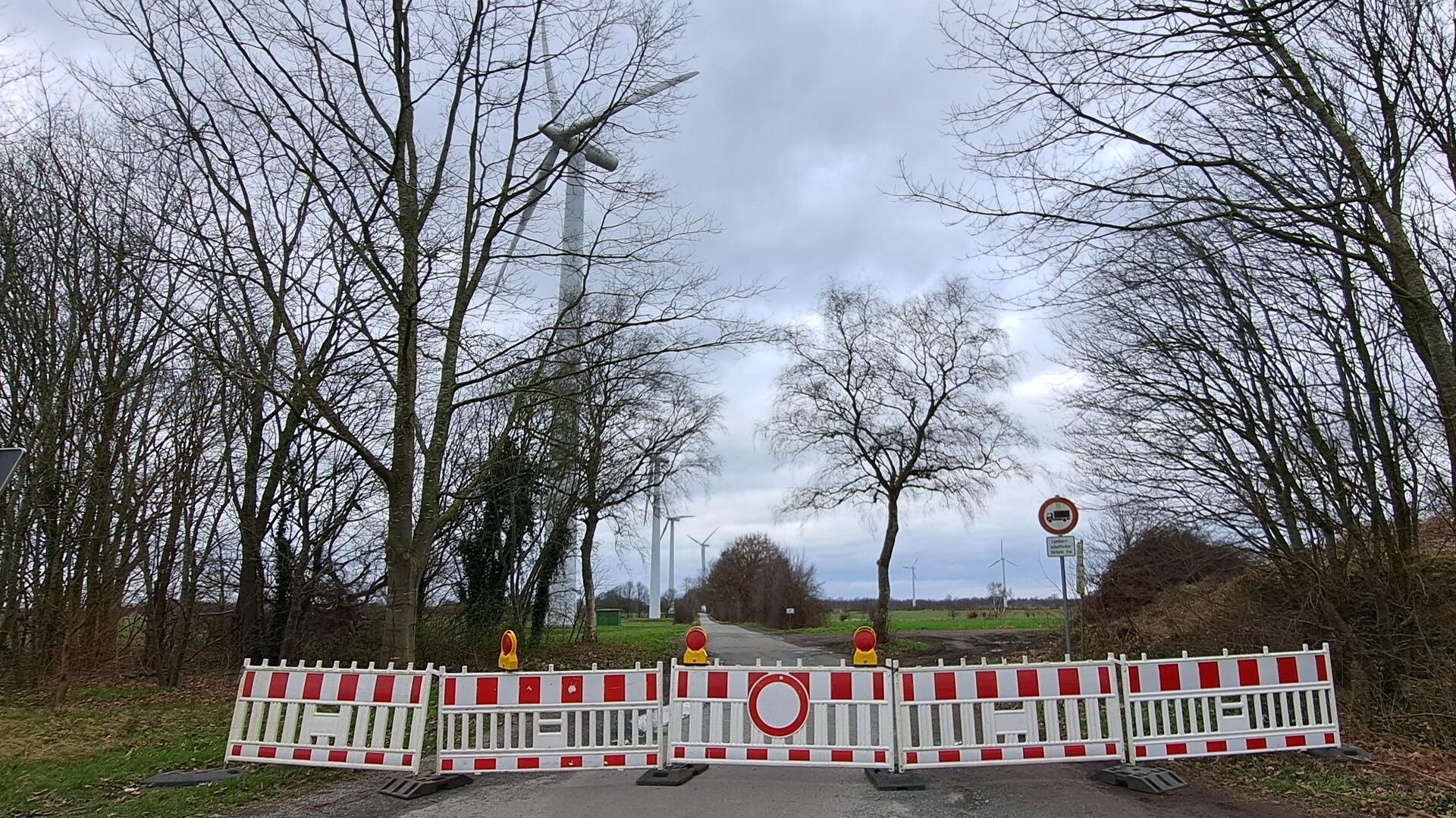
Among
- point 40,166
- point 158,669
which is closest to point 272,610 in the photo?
point 158,669

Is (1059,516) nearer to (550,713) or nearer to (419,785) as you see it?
(550,713)

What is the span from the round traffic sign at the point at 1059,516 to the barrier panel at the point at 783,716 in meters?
5.40

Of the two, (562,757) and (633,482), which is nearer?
(562,757)

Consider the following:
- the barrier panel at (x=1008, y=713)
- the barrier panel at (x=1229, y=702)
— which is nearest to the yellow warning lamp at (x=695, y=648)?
the barrier panel at (x=1008, y=713)

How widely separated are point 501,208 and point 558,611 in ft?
56.1

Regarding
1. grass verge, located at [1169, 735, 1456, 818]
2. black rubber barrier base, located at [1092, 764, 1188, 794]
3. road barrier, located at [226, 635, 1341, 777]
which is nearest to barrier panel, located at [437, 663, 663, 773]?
road barrier, located at [226, 635, 1341, 777]

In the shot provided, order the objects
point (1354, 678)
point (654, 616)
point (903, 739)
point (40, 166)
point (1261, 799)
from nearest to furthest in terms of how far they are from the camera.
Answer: point (1261, 799), point (903, 739), point (1354, 678), point (40, 166), point (654, 616)

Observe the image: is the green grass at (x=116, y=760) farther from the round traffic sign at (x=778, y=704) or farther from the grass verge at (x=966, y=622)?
the grass verge at (x=966, y=622)

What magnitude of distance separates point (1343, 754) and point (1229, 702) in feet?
3.84

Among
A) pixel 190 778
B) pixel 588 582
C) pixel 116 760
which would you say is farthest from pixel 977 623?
pixel 190 778

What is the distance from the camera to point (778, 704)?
314 inches

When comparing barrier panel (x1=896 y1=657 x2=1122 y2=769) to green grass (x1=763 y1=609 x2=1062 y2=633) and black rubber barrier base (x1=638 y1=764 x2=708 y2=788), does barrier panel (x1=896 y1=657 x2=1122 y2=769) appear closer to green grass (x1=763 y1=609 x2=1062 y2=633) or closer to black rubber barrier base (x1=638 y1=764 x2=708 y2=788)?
black rubber barrier base (x1=638 y1=764 x2=708 y2=788)

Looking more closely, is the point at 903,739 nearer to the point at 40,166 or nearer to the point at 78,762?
the point at 78,762

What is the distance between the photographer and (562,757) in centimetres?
803
